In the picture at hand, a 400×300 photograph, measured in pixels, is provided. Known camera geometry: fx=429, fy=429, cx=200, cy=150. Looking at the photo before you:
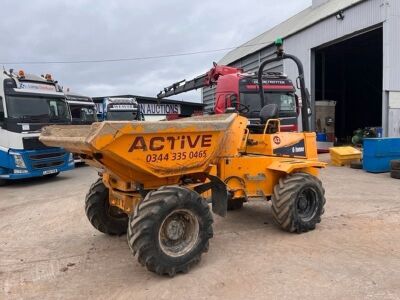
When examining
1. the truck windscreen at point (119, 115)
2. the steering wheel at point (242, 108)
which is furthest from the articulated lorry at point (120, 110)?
the steering wheel at point (242, 108)

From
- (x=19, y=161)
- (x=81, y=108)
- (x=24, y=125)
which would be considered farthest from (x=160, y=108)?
(x=19, y=161)

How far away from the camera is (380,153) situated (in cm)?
1194

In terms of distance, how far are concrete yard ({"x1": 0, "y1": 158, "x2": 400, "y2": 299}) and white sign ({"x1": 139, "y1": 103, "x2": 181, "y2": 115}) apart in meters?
24.8

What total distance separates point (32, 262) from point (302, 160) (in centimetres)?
381

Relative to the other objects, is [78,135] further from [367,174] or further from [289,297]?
[367,174]

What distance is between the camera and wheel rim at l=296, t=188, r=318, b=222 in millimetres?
5895

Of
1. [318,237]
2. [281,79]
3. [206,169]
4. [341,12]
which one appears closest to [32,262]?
[206,169]

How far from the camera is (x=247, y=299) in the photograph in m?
3.85

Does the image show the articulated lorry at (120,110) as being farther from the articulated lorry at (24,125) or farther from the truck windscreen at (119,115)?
the articulated lorry at (24,125)

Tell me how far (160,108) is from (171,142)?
2865cm

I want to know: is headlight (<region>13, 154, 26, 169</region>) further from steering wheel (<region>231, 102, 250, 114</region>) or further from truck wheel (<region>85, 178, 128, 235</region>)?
truck wheel (<region>85, 178, 128, 235</region>)

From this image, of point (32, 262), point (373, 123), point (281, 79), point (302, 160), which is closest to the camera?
point (32, 262)

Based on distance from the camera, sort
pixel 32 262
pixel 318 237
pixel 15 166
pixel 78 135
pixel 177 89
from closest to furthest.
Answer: pixel 78 135 → pixel 32 262 → pixel 318 237 → pixel 15 166 → pixel 177 89

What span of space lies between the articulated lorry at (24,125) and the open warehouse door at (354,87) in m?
18.1
